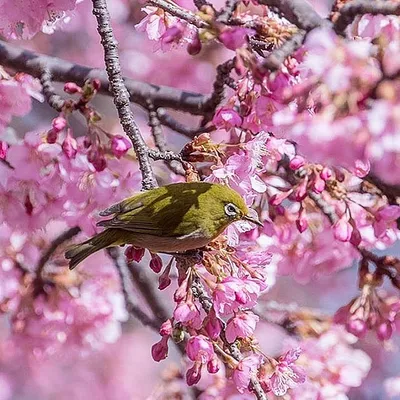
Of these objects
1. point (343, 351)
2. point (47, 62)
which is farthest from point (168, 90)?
point (343, 351)

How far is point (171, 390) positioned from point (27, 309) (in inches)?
25.0

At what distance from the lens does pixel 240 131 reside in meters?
2.30

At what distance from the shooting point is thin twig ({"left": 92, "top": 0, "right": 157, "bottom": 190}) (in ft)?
6.22

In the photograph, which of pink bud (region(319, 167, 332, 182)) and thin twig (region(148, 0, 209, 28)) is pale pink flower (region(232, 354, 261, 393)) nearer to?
pink bud (region(319, 167, 332, 182))

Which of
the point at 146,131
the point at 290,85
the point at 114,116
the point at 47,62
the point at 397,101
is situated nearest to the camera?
the point at 397,101

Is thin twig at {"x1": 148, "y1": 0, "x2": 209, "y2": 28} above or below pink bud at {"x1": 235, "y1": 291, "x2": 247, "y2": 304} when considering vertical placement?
above

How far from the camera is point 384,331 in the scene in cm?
245

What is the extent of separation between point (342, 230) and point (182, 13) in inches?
30.9

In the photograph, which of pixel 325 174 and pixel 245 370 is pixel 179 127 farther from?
pixel 245 370

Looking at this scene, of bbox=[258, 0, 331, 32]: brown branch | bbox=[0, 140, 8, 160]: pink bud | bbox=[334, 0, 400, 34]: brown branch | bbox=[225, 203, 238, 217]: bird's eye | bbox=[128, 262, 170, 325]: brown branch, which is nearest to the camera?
bbox=[334, 0, 400, 34]: brown branch

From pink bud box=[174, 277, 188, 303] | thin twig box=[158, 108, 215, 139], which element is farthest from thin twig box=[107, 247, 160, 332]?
pink bud box=[174, 277, 188, 303]

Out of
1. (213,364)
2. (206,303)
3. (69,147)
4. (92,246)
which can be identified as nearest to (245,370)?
(213,364)

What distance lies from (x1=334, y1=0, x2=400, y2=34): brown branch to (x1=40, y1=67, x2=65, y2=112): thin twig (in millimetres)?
962

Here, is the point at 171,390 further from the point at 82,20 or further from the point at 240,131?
the point at 82,20
